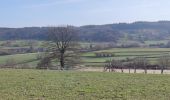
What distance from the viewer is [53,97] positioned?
15.7 metres

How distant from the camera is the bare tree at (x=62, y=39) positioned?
65994 mm

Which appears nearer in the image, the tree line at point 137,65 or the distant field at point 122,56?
the tree line at point 137,65

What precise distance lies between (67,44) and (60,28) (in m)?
4.38

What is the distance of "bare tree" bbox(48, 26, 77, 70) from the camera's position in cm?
6599

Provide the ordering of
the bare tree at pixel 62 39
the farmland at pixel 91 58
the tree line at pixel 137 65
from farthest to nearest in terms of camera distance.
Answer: the farmland at pixel 91 58 < the bare tree at pixel 62 39 < the tree line at pixel 137 65

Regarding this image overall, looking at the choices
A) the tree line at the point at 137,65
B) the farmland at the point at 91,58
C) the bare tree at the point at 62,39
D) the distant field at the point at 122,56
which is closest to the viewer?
the tree line at the point at 137,65

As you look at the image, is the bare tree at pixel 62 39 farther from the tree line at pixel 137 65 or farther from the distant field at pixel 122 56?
the tree line at pixel 137 65

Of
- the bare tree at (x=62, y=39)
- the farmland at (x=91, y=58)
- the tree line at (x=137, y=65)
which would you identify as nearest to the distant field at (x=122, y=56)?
the farmland at (x=91, y=58)

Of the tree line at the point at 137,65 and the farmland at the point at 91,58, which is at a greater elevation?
the tree line at the point at 137,65

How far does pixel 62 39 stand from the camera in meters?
67.6

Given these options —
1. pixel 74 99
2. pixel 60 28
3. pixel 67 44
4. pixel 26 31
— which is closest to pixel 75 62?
pixel 67 44

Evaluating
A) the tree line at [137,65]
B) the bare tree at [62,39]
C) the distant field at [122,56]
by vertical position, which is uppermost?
the bare tree at [62,39]

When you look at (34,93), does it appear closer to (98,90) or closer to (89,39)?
(98,90)

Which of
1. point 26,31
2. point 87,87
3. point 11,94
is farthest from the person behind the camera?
point 26,31
